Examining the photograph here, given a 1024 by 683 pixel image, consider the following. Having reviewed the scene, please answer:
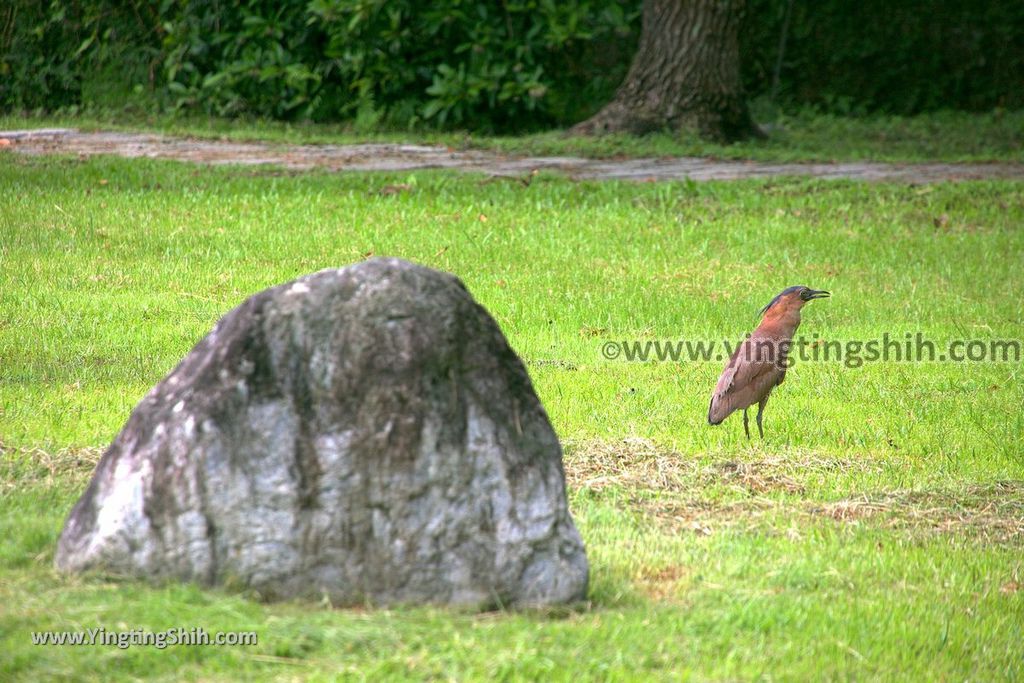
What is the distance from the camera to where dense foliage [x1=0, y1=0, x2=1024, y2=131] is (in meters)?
16.8

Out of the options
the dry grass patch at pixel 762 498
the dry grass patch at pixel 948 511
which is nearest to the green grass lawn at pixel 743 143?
the dry grass patch at pixel 762 498

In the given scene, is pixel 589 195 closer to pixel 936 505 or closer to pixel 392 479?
pixel 936 505

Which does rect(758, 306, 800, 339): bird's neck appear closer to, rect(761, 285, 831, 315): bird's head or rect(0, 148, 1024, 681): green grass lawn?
rect(761, 285, 831, 315): bird's head

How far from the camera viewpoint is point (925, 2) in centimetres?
2088

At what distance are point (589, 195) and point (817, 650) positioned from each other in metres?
8.72

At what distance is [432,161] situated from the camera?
14.3 m

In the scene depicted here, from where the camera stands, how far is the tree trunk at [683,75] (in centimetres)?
1554

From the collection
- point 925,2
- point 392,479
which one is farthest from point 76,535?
point 925,2

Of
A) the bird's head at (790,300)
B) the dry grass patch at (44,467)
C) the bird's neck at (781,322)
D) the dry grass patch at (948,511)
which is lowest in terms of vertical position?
the dry grass patch at (948,511)

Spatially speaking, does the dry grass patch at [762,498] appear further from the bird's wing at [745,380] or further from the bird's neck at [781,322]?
the bird's neck at [781,322]

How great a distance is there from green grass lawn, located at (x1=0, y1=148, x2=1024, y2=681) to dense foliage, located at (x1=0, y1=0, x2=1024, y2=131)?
4075mm

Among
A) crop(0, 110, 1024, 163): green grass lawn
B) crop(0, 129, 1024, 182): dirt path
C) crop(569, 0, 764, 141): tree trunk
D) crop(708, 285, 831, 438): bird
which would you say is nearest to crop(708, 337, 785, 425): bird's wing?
crop(708, 285, 831, 438): bird

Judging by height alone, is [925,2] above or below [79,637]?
above

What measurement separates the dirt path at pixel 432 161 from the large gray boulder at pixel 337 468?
9429mm
